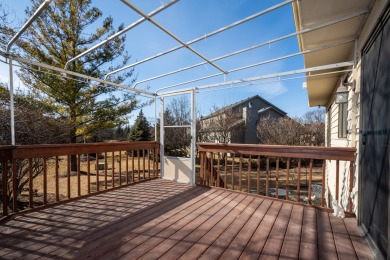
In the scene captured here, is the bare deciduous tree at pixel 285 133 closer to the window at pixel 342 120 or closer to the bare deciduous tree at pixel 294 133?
the bare deciduous tree at pixel 294 133

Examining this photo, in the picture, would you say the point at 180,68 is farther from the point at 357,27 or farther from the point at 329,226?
the point at 329,226

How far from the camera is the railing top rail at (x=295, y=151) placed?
2.66 m

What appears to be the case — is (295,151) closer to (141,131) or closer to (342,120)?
(342,120)

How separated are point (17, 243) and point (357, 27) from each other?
14.3 feet

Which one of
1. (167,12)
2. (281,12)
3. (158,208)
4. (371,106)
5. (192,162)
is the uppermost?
(281,12)

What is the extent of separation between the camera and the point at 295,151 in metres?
3.06

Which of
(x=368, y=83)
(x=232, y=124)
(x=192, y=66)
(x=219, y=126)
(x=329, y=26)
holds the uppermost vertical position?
(x=329, y=26)

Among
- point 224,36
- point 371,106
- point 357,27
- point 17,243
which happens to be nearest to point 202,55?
point 224,36

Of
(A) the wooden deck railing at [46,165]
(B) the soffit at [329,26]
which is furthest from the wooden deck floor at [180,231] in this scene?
(B) the soffit at [329,26]

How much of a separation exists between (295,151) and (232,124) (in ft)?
32.1

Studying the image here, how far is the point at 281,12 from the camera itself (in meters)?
2.91

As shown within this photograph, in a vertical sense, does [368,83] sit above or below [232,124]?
above

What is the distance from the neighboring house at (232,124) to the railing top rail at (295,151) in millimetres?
8093

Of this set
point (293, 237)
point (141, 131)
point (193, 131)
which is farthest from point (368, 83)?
point (141, 131)
